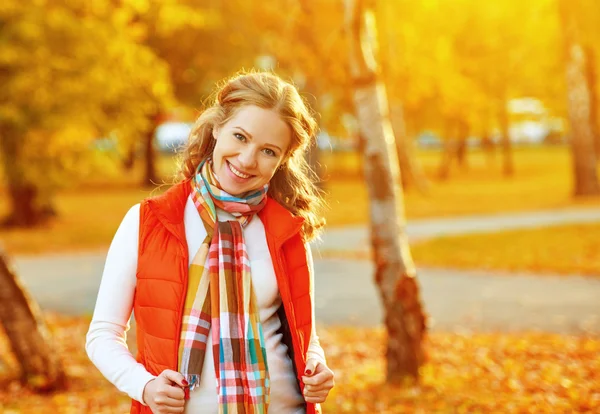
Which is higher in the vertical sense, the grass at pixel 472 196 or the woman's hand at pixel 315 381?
the woman's hand at pixel 315 381

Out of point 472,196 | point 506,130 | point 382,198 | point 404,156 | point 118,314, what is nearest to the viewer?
point 118,314

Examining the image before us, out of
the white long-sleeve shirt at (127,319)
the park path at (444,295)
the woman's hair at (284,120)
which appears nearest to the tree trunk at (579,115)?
the park path at (444,295)

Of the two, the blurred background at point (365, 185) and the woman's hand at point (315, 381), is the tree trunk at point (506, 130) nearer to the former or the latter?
the blurred background at point (365, 185)

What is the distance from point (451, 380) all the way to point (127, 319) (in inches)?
179

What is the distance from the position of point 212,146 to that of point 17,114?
51.0ft

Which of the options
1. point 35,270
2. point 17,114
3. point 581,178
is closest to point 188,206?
point 35,270

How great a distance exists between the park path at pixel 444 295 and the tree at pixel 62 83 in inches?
148

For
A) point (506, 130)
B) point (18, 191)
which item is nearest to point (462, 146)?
point (506, 130)

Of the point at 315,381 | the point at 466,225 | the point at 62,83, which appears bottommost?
the point at 466,225

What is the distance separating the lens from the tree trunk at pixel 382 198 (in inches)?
231

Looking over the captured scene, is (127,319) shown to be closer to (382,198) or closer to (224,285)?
(224,285)

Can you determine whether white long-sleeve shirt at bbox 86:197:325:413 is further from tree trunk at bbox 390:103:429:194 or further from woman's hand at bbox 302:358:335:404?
tree trunk at bbox 390:103:429:194

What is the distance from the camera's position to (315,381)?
2285mm

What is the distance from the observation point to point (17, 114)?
16.8 metres
